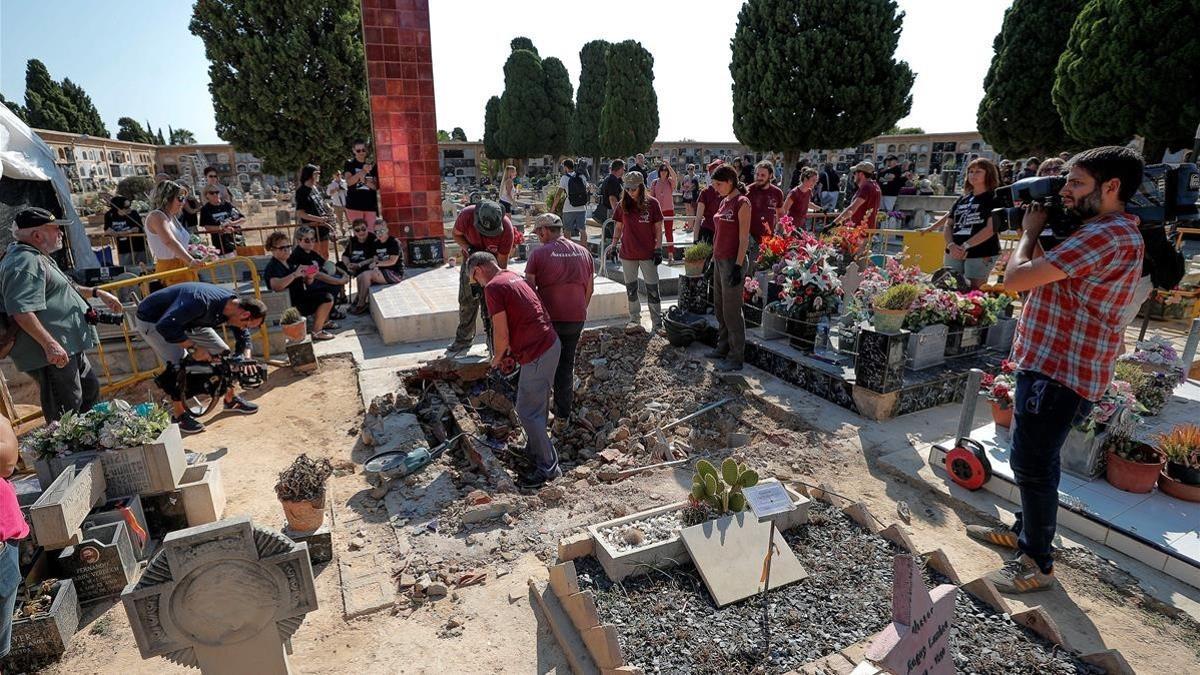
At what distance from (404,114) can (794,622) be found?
1030 cm

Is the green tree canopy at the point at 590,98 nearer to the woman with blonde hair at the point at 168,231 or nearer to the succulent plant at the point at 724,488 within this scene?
the woman with blonde hair at the point at 168,231

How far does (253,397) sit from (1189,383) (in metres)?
9.34

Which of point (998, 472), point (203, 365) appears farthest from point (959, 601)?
point (203, 365)

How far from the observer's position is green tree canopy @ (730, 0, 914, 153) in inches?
696

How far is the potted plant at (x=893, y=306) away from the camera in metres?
5.22

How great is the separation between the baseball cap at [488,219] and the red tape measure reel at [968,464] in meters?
4.54

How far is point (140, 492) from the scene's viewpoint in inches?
159

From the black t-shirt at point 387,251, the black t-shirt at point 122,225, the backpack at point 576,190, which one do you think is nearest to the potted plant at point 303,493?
the black t-shirt at point 387,251

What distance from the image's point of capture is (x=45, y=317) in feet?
14.2

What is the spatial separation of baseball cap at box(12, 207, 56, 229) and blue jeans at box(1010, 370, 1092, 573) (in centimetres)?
614

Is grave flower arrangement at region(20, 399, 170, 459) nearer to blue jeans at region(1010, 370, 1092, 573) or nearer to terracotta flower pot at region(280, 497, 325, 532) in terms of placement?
terracotta flower pot at region(280, 497, 325, 532)

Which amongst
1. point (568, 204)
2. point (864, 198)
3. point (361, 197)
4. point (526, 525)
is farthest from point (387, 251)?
point (864, 198)

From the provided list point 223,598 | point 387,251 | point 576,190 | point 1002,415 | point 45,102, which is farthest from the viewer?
point 45,102

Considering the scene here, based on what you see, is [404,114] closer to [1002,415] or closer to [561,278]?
[561,278]
